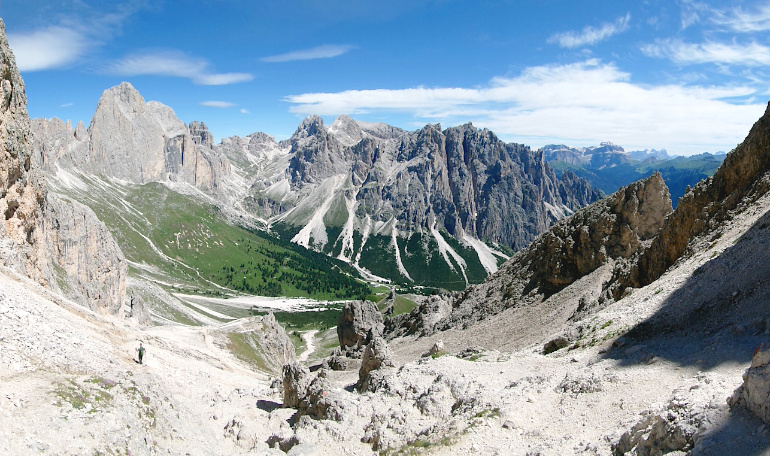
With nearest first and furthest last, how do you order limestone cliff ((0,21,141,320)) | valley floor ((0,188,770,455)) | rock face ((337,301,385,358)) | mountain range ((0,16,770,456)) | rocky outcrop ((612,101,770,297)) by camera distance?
valley floor ((0,188,770,455))
mountain range ((0,16,770,456))
rocky outcrop ((612,101,770,297))
limestone cliff ((0,21,141,320))
rock face ((337,301,385,358))

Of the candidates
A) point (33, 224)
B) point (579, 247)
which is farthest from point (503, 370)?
point (33, 224)

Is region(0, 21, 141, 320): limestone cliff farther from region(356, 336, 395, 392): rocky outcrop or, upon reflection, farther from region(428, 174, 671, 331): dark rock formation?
region(428, 174, 671, 331): dark rock formation

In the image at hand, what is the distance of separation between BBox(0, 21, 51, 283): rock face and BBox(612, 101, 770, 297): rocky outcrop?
54.8 meters

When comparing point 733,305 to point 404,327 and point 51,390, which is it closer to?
point 51,390

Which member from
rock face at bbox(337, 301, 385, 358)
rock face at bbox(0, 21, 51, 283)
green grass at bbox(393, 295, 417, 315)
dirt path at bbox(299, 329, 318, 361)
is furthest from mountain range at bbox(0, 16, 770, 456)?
green grass at bbox(393, 295, 417, 315)

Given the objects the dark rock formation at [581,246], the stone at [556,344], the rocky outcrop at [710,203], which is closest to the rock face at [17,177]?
the stone at [556,344]

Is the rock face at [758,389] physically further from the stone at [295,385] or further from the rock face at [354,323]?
the rock face at [354,323]

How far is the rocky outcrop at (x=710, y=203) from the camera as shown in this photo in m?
36.1

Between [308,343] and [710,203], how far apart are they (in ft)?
435

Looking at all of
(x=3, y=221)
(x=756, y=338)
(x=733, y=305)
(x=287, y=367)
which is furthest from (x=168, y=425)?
(x=3, y=221)

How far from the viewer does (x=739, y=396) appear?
1386 cm

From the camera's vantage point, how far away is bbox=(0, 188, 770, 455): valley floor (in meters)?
18.1

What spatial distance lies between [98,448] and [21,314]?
1348 centimetres

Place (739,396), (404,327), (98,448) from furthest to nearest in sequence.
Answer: (404,327), (98,448), (739,396)
